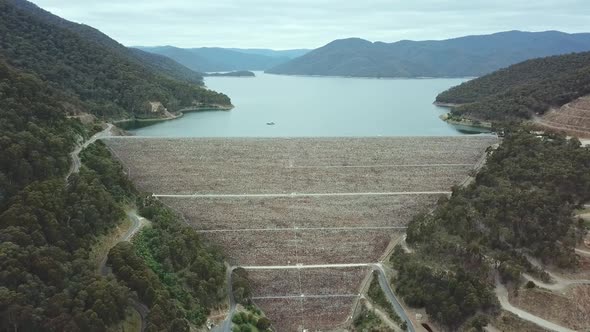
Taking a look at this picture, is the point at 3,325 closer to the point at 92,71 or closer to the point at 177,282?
the point at 177,282

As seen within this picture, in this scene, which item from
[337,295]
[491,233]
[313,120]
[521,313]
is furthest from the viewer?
[313,120]

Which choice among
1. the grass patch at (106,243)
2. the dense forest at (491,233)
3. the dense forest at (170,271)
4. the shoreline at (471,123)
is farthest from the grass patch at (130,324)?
the shoreline at (471,123)

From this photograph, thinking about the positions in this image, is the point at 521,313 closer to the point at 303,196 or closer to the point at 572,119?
the point at 303,196

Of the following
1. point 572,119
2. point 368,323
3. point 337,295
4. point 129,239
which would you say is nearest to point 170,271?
point 129,239

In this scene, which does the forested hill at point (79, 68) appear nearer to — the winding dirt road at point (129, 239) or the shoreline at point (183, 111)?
the shoreline at point (183, 111)

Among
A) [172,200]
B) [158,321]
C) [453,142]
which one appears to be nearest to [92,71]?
[172,200]
